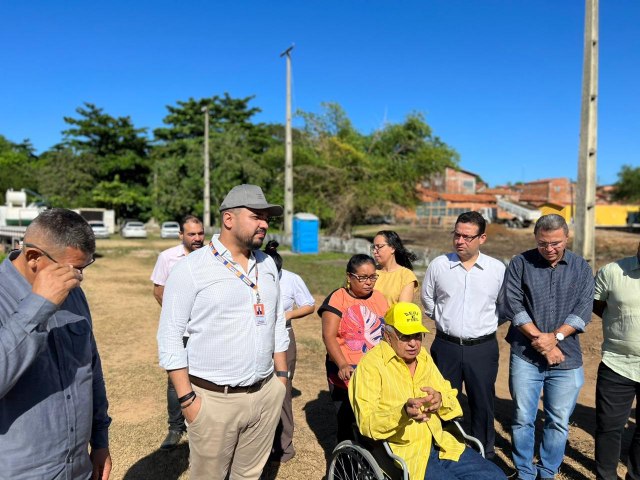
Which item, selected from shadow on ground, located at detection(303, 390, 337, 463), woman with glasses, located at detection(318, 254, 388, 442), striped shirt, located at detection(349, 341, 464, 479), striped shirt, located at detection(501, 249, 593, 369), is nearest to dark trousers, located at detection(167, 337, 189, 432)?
shadow on ground, located at detection(303, 390, 337, 463)

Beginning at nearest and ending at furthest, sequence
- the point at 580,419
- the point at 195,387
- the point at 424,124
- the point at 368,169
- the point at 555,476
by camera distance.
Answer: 1. the point at 195,387
2. the point at 555,476
3. the point at 580,419
4. the point at 368,169
5. the point at 424,124

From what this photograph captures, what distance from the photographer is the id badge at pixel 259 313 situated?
251 cm

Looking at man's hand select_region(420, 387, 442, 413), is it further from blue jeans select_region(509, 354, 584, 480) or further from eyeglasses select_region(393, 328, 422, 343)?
blue jeans select_region(509, 354, 584, 480)

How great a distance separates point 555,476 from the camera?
142 inches

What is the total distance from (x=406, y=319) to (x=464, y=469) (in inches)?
35.6

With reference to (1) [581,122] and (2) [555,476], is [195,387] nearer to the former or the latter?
(2) [555,476]

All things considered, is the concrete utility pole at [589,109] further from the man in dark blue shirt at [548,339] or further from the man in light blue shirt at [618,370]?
the man in dark blue shirt at [548,339]

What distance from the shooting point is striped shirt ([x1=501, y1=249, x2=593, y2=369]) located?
332 centimetres

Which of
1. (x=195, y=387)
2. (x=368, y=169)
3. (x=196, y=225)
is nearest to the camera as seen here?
(x=195, y=387)

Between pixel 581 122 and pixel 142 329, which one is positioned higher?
pixel 581 122

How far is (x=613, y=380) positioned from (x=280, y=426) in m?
2.50

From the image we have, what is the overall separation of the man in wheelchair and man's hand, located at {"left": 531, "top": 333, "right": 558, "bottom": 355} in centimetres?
77

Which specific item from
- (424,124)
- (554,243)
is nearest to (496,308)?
(554,243)

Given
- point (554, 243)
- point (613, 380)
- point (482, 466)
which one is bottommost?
point (482, 466)
